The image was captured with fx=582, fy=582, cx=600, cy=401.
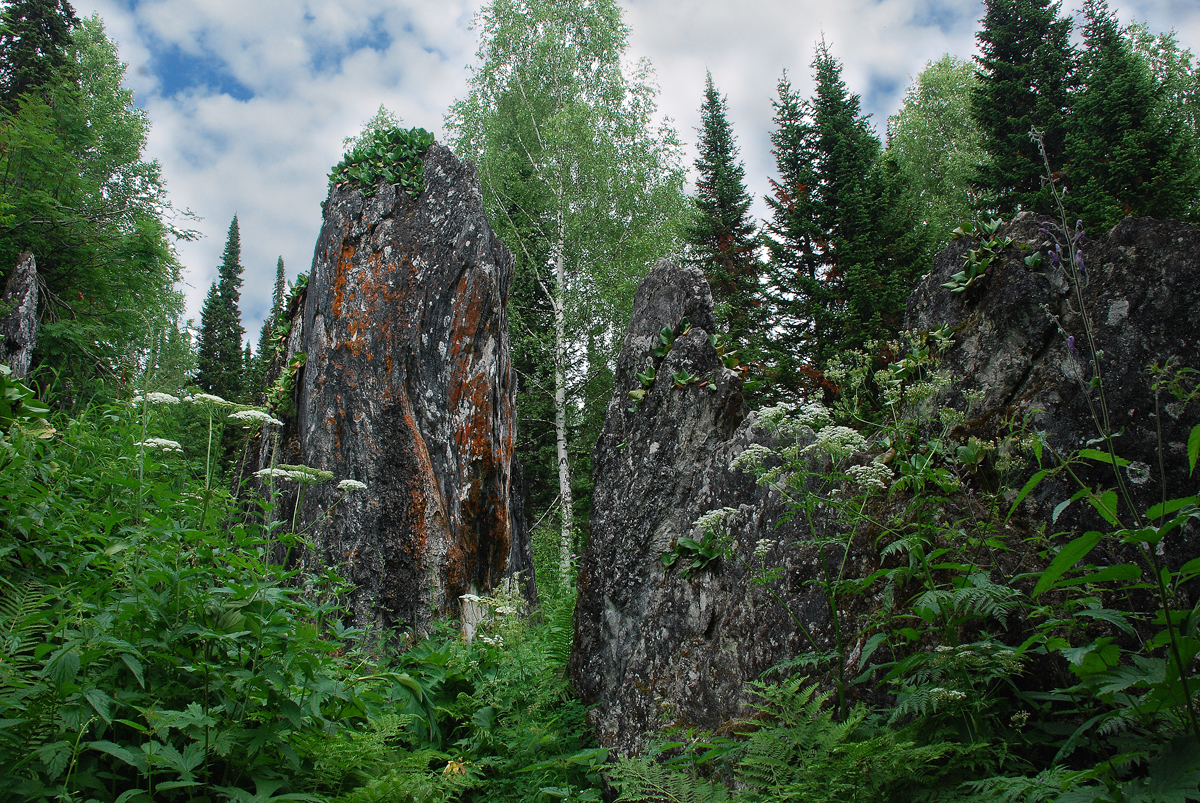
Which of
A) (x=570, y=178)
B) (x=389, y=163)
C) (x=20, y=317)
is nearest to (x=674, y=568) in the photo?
(x=389, y=163)

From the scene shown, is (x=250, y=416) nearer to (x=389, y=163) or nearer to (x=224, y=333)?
(x=389, y=163)

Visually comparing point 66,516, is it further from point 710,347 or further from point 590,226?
point 590,226

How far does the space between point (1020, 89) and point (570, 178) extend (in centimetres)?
1173

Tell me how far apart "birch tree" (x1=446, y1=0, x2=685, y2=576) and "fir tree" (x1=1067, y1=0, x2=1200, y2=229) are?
28.5 feet

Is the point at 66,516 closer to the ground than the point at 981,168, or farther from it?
closer to the ground

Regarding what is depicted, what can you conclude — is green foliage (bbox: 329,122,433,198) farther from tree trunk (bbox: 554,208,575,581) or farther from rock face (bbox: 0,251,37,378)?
tree trunk (bbox: 554,208,575,581)

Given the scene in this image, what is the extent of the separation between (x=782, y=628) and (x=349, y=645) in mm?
3651

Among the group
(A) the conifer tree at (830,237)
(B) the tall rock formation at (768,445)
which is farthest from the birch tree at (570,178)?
(B) the tall rock formation at (768,445)

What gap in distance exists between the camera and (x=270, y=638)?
6.63 ft

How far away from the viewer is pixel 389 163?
7.11m

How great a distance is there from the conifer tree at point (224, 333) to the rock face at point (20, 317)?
17.0 metres

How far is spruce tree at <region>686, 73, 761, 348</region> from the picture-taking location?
1466 cm

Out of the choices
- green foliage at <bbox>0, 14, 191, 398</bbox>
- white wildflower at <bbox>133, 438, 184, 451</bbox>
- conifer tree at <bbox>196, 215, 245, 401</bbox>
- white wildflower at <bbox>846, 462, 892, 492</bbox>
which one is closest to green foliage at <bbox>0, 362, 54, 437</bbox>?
white wildflower at <bbox>133, 438, 184, 451</bbox>

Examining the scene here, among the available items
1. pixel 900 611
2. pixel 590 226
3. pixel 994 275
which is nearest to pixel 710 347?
pixel 994 275
